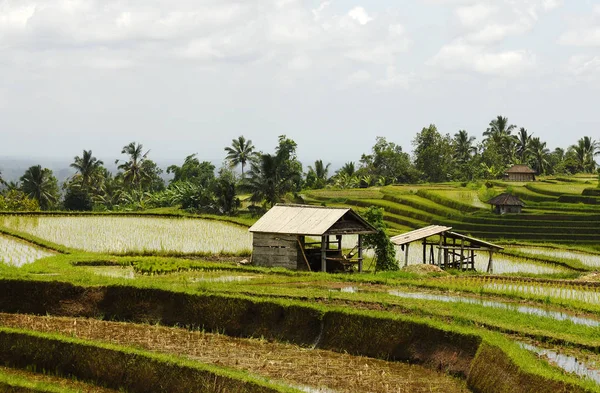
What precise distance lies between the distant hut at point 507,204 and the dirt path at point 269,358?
103ft

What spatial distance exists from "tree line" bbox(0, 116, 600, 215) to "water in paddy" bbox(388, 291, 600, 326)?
2504cm

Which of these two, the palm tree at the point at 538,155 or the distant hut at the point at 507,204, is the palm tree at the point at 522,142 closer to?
the palm tree at the point at 538,155

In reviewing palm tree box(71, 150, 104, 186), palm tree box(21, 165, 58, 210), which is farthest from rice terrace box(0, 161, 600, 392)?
palm tree box(71, 150, 104, 186)

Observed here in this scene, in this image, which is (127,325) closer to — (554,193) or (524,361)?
(524,361)

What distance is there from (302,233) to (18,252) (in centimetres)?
843

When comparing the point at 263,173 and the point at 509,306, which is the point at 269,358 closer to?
the point at 509,306

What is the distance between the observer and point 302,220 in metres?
23.4

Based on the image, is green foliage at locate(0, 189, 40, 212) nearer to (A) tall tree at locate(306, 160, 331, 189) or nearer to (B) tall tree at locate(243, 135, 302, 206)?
(B) tall tree at locate(243, 135, 302, 206)

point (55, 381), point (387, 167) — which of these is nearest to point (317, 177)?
point (387, 167)

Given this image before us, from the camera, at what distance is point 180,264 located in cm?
2175

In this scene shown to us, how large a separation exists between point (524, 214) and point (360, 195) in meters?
14.8

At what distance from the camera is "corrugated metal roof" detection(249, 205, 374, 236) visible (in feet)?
74.4

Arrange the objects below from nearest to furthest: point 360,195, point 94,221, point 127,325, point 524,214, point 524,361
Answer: point 524,361 < point 127,325 < point 94,221 < point 524,214 < point 360,195

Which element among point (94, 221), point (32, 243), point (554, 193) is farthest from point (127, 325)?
point (554, 193)
